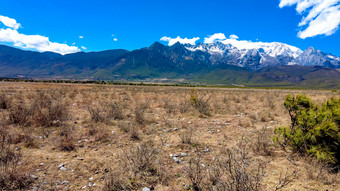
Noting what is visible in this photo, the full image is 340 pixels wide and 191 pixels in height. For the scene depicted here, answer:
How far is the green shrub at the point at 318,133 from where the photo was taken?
13.4ft

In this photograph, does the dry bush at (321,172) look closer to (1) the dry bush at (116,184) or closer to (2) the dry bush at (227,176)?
(2) the dry bush at (227,176)

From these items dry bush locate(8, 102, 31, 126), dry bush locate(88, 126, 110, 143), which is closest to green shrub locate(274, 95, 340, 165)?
dry bush locate(88, 126, 110, 143)

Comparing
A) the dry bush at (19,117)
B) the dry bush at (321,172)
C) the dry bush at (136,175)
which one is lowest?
the dry bush at (136,175)

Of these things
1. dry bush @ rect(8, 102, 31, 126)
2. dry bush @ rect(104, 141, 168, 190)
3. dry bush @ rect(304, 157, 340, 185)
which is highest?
dry bush @ rect(8, 102, 31, 126)

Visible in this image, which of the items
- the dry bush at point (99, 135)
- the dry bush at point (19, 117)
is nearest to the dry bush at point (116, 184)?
the dry bush at point (99, 135)

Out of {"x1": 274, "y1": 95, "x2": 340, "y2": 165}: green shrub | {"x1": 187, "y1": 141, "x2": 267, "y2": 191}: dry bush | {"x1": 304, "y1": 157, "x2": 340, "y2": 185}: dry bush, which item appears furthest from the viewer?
{"x1": 274, "y1": 95, "x2": 340, "y2": 165}: green shrub

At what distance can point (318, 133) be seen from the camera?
4.23m

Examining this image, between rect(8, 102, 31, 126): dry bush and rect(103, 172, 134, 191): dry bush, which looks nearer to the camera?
rect(103, 172, 134, 191): dry bush

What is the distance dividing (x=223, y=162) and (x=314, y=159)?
2.45 metres

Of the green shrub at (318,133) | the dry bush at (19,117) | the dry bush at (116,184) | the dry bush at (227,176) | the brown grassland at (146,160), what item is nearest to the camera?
the dry bush at (227,176)

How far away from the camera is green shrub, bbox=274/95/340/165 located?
409cm

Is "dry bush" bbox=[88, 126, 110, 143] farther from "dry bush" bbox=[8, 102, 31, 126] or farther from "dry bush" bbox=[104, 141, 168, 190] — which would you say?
"dry bush" bbox=[8, 102, 31, 126]

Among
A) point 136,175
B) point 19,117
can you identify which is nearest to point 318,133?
point 136,175

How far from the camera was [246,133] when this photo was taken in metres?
6.99
